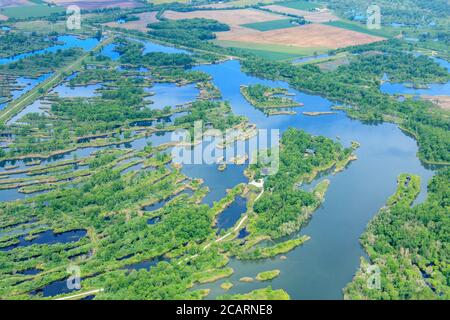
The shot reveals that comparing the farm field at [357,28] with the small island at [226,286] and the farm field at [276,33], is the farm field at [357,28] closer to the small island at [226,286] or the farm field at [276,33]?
the farm field at [276,33]

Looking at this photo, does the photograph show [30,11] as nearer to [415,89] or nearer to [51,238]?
[415,89]

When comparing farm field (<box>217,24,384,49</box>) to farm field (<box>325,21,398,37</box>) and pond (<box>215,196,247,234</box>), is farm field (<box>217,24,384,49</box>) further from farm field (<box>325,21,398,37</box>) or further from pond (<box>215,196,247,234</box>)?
pond (<box>215,196,247,234</box>)

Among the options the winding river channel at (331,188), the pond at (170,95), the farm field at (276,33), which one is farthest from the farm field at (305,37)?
the pond at (170,95)

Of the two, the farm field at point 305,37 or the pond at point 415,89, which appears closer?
the pond at point 415,89

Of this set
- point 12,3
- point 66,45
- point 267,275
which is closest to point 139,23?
point 66,45

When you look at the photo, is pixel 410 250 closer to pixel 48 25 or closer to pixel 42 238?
pixel 42 238

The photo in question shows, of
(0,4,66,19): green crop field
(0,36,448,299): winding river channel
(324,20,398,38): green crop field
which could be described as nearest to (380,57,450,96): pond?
(0,36,448,299): winding river channel
